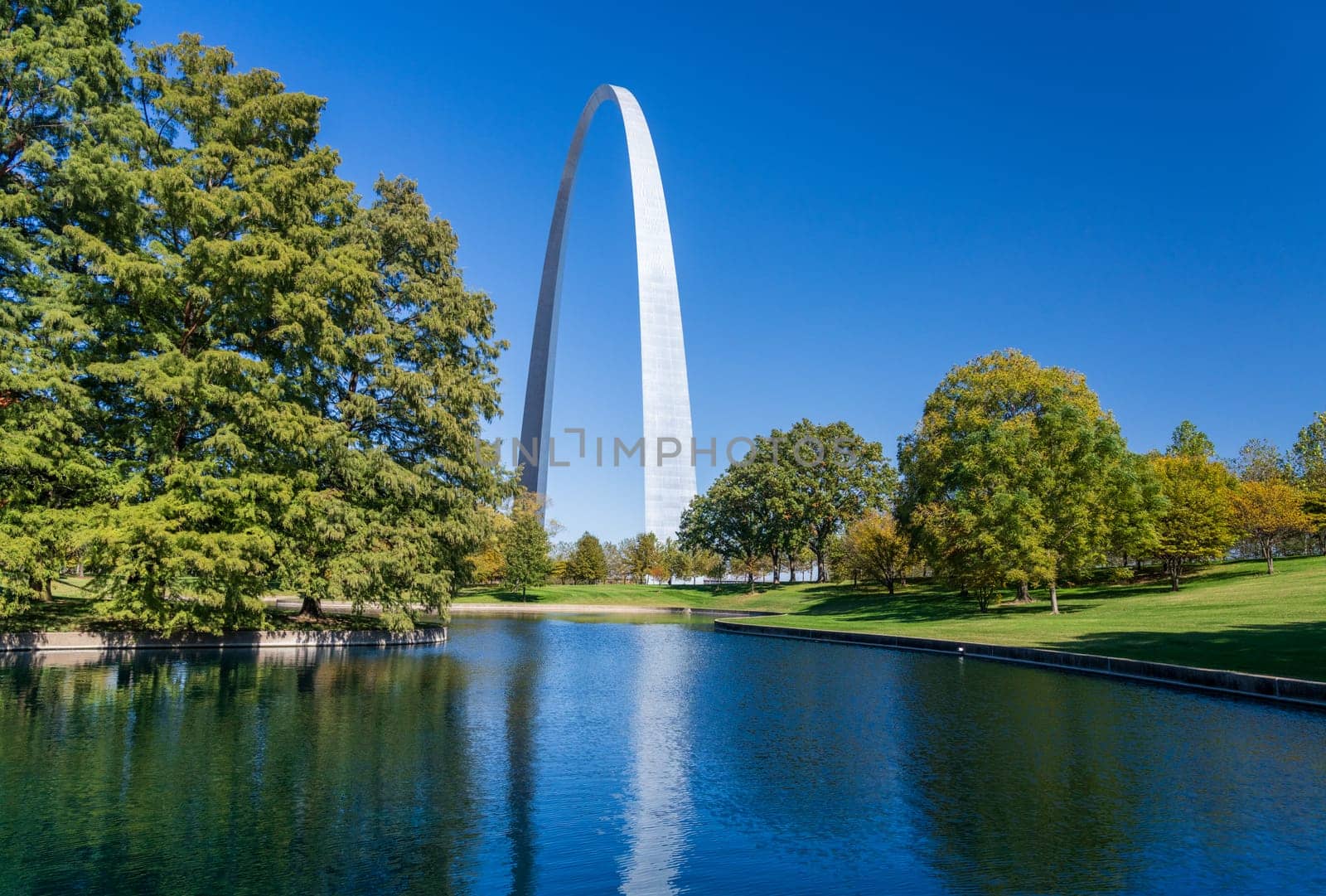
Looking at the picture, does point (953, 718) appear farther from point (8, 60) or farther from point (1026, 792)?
point (8, 60)

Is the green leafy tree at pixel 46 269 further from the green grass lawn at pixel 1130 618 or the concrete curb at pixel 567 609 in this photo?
the concrete curb at pixel 567 609

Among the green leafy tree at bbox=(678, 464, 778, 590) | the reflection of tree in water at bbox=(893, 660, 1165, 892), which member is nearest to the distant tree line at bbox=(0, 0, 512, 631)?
the reflection of tree in water at bbox=(893, 660, 1165, 892)

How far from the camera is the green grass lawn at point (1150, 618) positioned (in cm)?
1630

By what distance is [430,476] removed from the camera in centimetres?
2427

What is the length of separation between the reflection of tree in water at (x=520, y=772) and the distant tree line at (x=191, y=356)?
731 cm

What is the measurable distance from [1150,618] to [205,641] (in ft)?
87.2

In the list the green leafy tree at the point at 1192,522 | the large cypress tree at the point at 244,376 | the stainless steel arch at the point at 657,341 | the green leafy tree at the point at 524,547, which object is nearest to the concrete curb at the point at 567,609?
the green leafy tree at the point at 524,547

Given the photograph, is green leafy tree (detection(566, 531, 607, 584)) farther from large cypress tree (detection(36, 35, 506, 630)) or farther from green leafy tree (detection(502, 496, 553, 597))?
large cypress tree (detection(36, 35, 506, 630))

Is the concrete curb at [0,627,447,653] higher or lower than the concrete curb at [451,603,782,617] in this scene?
higher

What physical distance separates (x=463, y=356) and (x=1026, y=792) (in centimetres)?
2229

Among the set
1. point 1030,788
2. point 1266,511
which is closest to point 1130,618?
point 1266,511

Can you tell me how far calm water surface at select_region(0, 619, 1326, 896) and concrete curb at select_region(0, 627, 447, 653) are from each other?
533 centimetres

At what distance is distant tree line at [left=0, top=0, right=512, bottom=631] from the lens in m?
17.9

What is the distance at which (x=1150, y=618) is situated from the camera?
24.5 m
